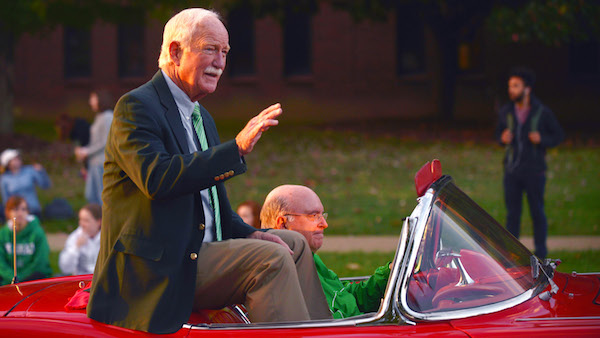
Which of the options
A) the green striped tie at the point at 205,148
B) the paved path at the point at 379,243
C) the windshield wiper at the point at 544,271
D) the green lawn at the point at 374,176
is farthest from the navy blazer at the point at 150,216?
the green lawn at the point at 374,176

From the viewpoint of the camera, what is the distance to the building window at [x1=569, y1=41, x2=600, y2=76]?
25.0 metres

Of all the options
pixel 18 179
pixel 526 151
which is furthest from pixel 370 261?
pixel 18 179

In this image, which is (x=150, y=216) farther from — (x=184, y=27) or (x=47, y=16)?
(x=47, y=16)

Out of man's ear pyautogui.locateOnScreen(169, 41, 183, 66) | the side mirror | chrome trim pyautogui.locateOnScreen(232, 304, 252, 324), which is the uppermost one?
man's ear pyautogui.locateOnScreen(169, 41, 183, 66)

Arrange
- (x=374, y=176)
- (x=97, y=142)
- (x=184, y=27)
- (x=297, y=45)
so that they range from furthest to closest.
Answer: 1. (x=297, y=45)
2. (x=374, y=176)
3. (x=97, y=142)
4. (x=184, y=27)

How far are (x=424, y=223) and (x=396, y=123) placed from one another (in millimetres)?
21047

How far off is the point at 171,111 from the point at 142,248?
1.80 ft

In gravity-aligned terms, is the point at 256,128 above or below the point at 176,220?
above

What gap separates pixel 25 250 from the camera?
6898mm

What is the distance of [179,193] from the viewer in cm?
276

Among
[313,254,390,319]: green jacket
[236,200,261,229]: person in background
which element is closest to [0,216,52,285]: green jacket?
[236,200,261,229]: person in background

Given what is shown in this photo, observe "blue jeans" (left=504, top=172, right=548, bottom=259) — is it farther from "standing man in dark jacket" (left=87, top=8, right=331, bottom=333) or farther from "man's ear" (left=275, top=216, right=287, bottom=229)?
"standing man in dark jacket" (left=87, top=8, right=331, bottom=333)

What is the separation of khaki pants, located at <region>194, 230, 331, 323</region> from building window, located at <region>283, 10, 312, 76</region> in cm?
2450

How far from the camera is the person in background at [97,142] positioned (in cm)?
930
